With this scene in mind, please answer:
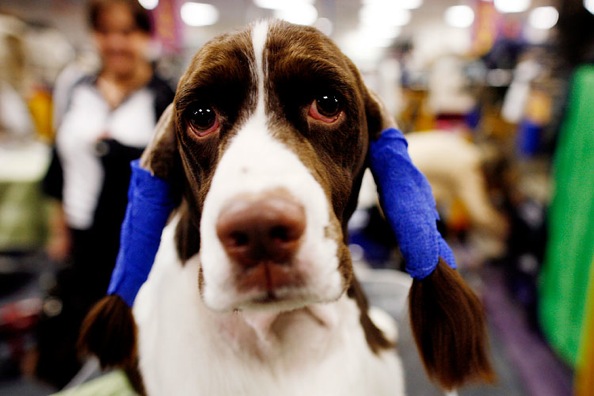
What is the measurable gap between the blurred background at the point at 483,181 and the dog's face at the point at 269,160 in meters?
0.15

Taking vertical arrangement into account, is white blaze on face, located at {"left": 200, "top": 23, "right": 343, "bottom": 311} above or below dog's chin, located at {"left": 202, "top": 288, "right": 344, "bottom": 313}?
above

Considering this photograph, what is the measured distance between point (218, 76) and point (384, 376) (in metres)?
0.63

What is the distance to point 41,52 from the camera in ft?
17.9

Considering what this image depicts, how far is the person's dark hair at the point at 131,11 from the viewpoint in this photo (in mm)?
1398

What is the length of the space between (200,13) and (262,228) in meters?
9.11

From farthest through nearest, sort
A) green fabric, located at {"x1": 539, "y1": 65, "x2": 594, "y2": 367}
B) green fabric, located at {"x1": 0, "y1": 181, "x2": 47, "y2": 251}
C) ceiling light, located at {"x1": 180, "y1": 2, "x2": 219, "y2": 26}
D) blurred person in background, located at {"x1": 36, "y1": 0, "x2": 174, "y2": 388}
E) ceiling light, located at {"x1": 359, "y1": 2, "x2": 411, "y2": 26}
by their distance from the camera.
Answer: ceiling light, located at {"x1": 359, "y1": 2, "x2": 411, "y2": 26} → ceiling light, located at {"x1": 180, "y1": 2, "x2": 219, "y2": 26} → green fabric, located at {"x1": 0, "y1": 181, "x2": 47, "y2": 251} → green fabric, located at {"x1": 539, "y1": 65, "x2": 594, "y2": 367} → blurred person in background, located at {"x1": 36, "y1": 0, "x2": 174, "y2": 388}

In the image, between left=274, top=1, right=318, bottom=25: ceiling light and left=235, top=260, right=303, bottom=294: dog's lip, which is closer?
left=235, top=260, right=303, bottom=294: dog's lip

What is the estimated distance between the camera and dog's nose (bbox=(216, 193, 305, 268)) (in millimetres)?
456

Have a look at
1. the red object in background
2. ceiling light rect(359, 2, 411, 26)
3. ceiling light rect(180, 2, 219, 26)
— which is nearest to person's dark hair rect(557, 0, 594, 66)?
the red object in background

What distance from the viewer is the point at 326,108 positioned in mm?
655

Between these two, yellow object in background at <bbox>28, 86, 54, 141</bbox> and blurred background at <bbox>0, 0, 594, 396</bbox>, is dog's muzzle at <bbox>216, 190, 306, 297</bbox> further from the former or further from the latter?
yellow object in background at <bbox>28, 86, 54, 141</bbox>

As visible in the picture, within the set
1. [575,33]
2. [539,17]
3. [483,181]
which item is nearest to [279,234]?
[575,33]

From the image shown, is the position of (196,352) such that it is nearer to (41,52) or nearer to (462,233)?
(462,233)

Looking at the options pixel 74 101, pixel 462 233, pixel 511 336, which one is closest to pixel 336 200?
pixel 74 101
